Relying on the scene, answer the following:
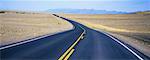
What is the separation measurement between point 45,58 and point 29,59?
0.97m

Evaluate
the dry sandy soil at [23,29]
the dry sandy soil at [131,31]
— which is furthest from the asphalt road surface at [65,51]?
the dry sandy soil at [23,29]

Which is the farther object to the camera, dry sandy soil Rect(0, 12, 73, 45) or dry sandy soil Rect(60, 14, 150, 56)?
dry sandy soil Rect(60, 14, 150, 56)

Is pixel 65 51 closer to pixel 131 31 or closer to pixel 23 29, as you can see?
pixel 23 29

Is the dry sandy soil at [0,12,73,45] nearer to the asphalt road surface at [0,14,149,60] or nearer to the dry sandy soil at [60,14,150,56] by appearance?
the asphalt road surface at [0,14,149,60]

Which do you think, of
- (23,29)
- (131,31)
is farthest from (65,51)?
(131,31)

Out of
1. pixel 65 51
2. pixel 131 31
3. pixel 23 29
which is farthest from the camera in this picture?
pixel 131 31

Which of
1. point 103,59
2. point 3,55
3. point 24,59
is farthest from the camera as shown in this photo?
point 103,59

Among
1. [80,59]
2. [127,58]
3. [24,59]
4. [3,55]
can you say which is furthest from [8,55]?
[127,58]

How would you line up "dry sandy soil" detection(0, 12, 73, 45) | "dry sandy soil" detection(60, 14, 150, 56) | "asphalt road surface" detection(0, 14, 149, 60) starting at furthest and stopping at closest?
"dry sandy soil" detection(60, 14, 150, 56) → "dry sandy soil" detection(0, 12, 73, 45) → "asphalt road surface" detection(0, 14, 149, 60)

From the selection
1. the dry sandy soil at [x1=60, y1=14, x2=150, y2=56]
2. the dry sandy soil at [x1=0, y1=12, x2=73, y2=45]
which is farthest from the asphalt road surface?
the dry sandy soil at [x1=0, y1=12, x2=73, y2=45]

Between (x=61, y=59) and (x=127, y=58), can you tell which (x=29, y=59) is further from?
(x=127, y=58)

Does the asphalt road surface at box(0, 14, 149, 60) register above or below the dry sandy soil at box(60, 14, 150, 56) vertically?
above

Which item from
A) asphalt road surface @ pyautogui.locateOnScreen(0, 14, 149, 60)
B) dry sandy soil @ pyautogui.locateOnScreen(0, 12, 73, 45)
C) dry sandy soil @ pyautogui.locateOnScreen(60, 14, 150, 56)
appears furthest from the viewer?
dry sandy soil @ pyautogui.locateOnScreen(60, 14, 150, 56)

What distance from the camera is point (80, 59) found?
14188mm
